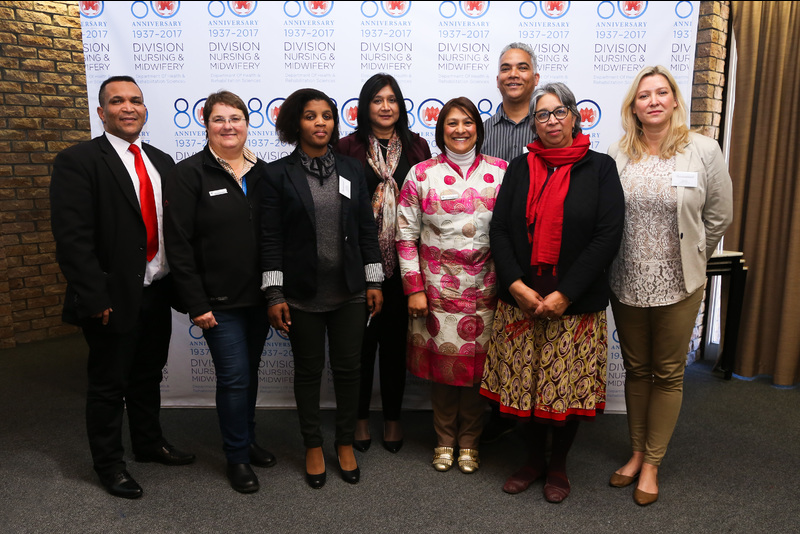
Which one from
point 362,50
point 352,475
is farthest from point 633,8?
point 352,475

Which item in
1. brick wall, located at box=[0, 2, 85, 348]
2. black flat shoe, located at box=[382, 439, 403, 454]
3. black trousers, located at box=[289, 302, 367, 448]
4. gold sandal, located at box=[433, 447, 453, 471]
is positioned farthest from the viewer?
brick wall, located at box=[0, 2, 85, 348]

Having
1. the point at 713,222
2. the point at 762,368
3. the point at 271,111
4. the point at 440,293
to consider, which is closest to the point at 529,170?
the point at 440,293

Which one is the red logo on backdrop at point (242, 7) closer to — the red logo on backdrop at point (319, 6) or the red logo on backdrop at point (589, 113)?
the red logo on backdrop at point (319, 6)

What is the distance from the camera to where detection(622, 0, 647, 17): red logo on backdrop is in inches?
114

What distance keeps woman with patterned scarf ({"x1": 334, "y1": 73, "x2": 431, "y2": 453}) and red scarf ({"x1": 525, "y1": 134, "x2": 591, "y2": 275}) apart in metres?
0.64

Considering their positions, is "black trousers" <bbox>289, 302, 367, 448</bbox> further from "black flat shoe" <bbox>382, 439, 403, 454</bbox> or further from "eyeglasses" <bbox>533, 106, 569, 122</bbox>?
"eyeglasses" <bbox>533, 106, 569, 122</bbox>

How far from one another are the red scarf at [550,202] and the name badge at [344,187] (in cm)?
72

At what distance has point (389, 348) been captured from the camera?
8.74 ft

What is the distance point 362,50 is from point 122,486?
2.43 metres

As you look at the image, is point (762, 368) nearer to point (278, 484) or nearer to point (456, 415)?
point (456, 415)

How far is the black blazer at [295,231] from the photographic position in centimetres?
218

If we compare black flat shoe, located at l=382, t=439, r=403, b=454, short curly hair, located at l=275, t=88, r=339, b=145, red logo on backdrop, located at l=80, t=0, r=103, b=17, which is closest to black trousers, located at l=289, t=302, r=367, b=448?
Result: black flat shoe, located at l=382, t=439, r=403, b=454

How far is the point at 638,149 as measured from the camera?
221 cm

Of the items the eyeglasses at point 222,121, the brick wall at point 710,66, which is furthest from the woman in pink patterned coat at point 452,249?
the brick wall at point 710,66
